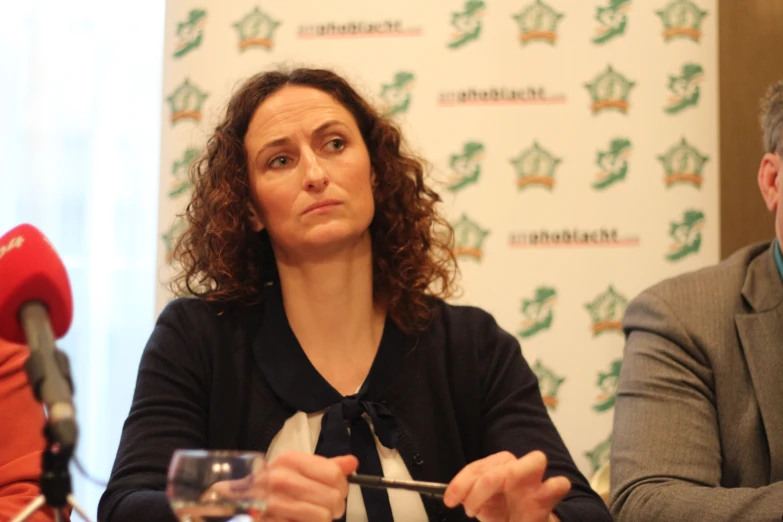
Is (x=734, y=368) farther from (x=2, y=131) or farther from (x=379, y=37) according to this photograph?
(x=2, y=131)

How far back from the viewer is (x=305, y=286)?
1.76m

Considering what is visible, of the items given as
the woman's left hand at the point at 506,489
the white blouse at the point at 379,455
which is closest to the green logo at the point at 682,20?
the white blouse at the point at 379,455

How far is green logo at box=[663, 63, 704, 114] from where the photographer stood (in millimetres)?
2865

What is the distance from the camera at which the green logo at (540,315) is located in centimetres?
285

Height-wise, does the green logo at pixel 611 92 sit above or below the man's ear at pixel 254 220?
above

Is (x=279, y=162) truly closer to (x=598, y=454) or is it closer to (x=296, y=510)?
(x=296, y=510)

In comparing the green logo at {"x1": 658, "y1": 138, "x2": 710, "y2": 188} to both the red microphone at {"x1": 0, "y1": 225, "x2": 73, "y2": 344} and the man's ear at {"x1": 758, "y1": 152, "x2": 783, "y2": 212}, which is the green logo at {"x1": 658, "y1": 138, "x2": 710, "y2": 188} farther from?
the red microphone at {"x1": 0, "y1": 225, "x2": 73, "y2": 344}

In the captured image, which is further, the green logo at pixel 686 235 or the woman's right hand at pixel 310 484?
the green logo at pixel 686 235

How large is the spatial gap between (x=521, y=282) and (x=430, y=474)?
135cm

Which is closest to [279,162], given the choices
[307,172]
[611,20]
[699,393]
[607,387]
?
[307,172]

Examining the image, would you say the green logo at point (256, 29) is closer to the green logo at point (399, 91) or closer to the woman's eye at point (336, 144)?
the green logo at point (399, 91)

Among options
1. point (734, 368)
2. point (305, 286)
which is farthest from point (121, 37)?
point (734, 368)

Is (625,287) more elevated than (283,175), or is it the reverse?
(283,175)

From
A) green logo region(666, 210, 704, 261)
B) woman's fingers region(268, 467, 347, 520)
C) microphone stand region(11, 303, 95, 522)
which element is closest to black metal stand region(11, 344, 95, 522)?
microphone stand region(11, 303, 95, 522)
